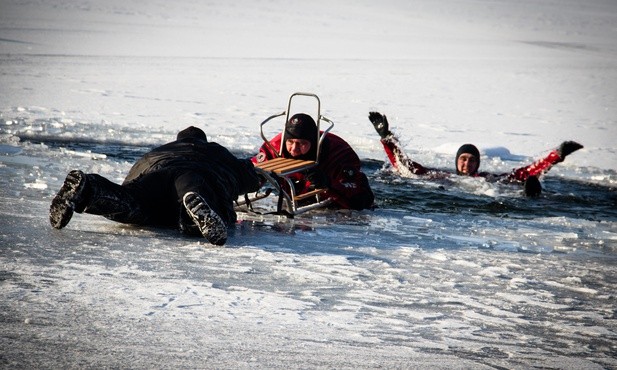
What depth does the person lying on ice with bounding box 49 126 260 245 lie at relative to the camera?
5.05 m

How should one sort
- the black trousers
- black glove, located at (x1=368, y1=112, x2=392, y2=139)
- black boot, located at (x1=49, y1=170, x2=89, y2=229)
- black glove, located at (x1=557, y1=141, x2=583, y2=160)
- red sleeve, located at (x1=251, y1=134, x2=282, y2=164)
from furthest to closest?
1. black glove, located at (x1=368, y1=112, x2=392, y2=139)
2. black glove, located at (x1=557, y1=141, x2=583, y2=160)
3. red sleeve, located at (x1=251, y1=134, x2=282, y2=164)
4. the black trousers
5. black boot, located at (x1=49, y1=170, x2=89, y2=229)

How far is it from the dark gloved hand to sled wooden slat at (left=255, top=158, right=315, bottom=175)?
0.30 feet

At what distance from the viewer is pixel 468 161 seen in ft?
30.8

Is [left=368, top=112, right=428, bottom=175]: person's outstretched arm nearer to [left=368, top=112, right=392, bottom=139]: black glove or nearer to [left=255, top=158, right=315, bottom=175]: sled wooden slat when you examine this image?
[left=368, top=112, right=392, bottom=139]: black glove

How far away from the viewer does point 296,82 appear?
16.9 meters

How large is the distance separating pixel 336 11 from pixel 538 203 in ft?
83.6

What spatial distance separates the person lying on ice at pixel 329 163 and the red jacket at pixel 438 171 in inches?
78.2

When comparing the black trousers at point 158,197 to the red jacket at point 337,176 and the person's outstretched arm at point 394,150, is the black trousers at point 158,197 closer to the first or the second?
the red jacket at point 337,176

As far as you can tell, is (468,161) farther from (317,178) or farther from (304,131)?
(317,178)

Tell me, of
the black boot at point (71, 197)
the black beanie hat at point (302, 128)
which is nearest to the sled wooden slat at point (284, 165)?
the black beanie hat at point (302, 128)

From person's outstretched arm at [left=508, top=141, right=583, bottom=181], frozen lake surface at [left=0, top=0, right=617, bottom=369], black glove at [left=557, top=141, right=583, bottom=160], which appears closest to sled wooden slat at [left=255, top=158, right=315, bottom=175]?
frozen lake surface at [left=0, top=0, right=617, bottom=369]

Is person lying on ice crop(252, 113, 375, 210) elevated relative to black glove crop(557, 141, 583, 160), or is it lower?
lower

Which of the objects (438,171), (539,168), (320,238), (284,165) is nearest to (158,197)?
(320,238)

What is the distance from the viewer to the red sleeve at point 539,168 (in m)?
8.98
